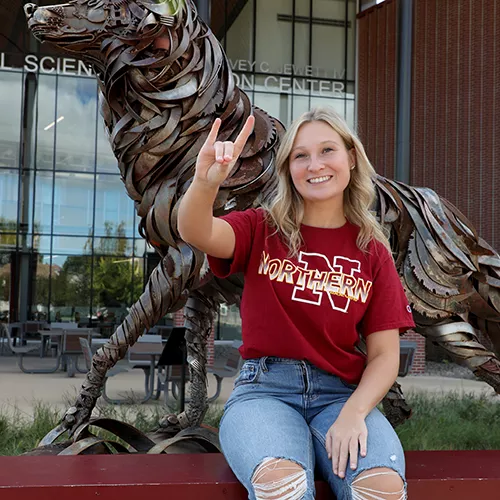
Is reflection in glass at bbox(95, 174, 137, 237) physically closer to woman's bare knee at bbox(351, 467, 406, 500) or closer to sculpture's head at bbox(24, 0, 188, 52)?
sculpture's head at bbox(24, 0, 188, 52)

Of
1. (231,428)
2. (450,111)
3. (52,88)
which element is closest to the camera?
(231,428)

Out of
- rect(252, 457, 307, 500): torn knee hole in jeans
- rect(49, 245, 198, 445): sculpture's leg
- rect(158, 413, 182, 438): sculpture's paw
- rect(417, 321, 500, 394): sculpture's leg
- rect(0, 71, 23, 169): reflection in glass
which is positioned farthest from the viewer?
rect(0, 71, 23, 169): reflection in glass

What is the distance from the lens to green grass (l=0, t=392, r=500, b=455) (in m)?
5.77

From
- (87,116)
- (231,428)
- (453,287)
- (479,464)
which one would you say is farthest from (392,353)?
(87,116)

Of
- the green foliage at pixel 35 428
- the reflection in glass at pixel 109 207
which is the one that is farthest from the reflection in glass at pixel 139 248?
the green foliage at pixel 35 428

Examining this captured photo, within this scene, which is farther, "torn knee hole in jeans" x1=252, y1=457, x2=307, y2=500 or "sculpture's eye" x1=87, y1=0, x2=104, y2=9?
"sculpture's eye" x1=87, y1=0, x2=104, y2=9

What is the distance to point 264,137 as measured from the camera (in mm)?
3477

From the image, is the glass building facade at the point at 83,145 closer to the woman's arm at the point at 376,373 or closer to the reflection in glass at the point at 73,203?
the reflection in glass at the point at 73,203

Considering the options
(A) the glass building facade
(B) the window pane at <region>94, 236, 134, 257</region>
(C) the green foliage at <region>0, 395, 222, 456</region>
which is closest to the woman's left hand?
(C) the green foliage at <region>0, 395, 222, 456</region>

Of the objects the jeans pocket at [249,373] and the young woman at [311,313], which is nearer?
the young woman at [311,313]

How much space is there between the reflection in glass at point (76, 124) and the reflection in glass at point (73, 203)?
1.06 feet

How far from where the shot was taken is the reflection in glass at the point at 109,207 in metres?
20.0

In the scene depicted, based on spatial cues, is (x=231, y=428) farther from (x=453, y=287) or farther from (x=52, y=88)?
(x=52, y=88)

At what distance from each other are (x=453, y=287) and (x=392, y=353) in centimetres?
173
